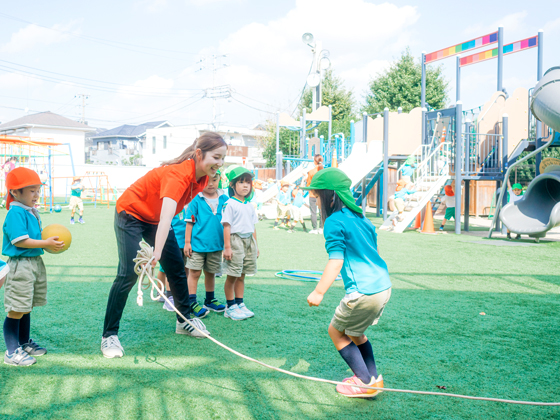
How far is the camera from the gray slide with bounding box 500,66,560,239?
9.75 meters

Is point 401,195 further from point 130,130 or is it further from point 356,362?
point 130,130

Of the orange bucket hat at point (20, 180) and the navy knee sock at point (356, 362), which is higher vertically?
the orange bucket hat at point (20, 180)

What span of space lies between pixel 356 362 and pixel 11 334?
2557 millimetres

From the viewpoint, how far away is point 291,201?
48.9 feet

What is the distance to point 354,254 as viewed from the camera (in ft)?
9.82

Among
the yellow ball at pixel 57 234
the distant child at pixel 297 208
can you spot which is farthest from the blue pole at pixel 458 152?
the yellow ball at pixel 57 234

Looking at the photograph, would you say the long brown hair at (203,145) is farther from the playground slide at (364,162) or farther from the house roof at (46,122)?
the house roof at (46,122)

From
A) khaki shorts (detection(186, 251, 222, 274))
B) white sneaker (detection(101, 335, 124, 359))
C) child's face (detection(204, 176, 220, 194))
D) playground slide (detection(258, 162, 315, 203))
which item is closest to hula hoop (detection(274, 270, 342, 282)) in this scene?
khaki shorts (detection(186, 251, 222, 274))

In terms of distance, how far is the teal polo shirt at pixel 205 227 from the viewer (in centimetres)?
496

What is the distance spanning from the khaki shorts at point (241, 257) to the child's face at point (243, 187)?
44 cm

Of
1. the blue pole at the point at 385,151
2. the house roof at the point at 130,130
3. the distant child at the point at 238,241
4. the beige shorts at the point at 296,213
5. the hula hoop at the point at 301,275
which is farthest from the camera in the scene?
the house roof at the point at 130,130

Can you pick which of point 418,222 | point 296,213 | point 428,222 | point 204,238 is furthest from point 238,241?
point 418,222

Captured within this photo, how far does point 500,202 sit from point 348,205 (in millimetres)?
10699

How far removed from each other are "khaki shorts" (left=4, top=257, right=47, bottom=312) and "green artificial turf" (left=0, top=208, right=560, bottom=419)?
1.51ft
